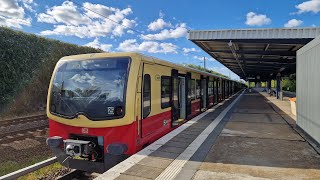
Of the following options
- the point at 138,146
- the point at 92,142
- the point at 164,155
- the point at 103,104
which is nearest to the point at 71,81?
the point at 103,104

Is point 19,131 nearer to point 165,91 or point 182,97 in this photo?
point 182,97

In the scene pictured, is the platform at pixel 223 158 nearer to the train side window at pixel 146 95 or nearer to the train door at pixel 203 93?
the train side window at pixel 146 95

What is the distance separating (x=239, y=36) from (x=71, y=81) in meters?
10.7

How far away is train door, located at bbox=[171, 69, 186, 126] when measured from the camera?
904cm

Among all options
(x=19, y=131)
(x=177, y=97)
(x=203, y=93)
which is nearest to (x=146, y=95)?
(x=177, y=97)

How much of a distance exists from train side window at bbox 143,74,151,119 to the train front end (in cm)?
61

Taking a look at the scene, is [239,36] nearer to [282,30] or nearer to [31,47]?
[282,30]

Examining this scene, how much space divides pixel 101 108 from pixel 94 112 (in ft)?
0.62

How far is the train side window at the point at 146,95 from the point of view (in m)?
6.50

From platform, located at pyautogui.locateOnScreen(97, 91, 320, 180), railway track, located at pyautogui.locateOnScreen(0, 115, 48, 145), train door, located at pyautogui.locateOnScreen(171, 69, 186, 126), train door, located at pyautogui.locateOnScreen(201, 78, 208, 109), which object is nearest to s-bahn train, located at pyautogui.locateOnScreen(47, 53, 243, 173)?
platform, located at pyautogui.locateOnScreen(97, 91, 320, 180)

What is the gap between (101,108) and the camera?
6016 mm

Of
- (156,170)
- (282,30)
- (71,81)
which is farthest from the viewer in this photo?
(282,30)

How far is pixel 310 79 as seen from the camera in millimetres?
7531

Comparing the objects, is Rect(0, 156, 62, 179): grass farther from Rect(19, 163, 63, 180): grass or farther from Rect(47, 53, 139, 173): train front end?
Rect(47, 53, 139, 173): train front end
